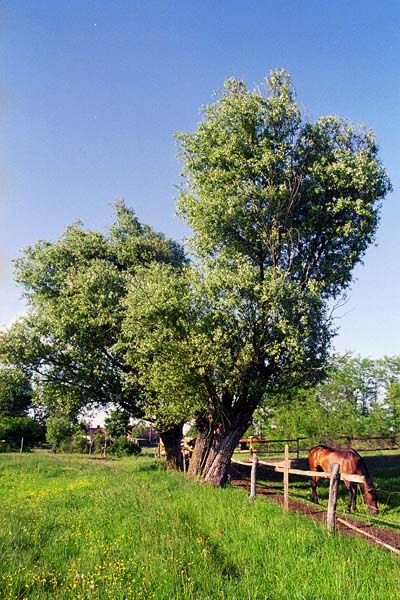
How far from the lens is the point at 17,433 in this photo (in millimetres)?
54969

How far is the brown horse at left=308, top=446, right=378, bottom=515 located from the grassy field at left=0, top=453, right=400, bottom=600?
4.20m

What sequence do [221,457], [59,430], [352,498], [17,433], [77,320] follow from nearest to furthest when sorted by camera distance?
[352,498] < [221,457] < [77,320] < [17,433] < [59,430]

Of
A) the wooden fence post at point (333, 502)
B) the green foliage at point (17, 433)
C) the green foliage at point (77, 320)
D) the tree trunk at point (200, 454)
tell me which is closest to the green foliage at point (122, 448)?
the green foliage at point (17, 433)

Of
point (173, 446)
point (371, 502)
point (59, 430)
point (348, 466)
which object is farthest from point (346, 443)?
point (59, 430)

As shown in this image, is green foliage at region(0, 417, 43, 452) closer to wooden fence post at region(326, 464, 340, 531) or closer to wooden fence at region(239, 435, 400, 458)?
wooden fence at region(239, 435, 400, 458)

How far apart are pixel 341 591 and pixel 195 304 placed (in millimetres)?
12154

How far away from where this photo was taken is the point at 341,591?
22.0 ft

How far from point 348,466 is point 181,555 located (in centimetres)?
1147

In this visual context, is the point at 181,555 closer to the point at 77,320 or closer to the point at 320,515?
the point at 320,515

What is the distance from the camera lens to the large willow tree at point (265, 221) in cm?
1820

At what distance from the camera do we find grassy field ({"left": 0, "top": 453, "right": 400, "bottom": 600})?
6.68 meters

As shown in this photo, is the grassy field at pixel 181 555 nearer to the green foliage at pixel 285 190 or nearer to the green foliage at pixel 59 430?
the green foliage at pixel 285 190

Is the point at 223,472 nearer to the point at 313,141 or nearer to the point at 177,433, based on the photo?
the point at 177,433

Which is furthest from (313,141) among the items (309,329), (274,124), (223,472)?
(223,472)
